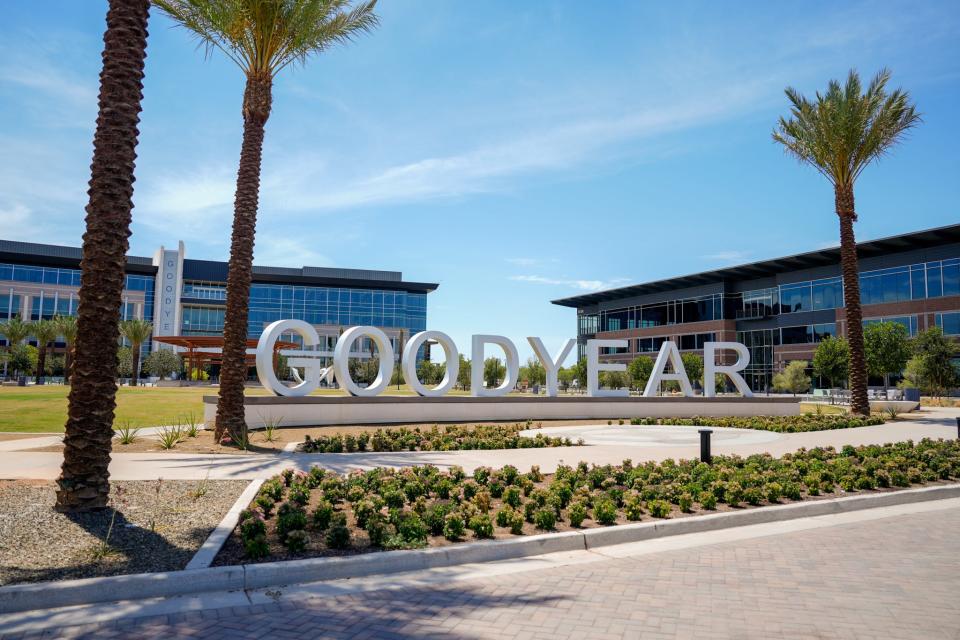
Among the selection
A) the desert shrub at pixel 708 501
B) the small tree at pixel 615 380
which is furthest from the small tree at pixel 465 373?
the desert shrub at pixel 708 501

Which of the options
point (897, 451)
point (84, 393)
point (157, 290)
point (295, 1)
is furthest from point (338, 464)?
point (157, 290)

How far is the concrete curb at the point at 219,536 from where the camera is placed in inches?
248

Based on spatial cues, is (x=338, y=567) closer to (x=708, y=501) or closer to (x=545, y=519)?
(x=545, y=519)

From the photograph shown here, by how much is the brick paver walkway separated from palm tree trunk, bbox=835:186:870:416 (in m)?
24.3

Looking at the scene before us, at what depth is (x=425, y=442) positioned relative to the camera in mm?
17312

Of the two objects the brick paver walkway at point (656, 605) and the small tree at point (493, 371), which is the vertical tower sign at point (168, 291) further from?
the brick paver walkway at point (656, 605)

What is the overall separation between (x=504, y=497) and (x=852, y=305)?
2618cm

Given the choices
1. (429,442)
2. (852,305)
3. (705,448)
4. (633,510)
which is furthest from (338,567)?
(852,305)

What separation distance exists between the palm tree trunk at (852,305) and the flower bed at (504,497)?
16279 millimetres

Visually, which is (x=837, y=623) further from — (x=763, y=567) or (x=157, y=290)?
(x=157, y=290)

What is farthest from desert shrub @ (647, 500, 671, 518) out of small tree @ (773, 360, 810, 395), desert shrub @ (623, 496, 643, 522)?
small tree @ (773, 360, 810, 395)

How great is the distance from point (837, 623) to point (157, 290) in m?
102

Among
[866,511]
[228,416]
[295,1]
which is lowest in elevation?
[866,511]

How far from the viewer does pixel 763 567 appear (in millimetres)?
7027
